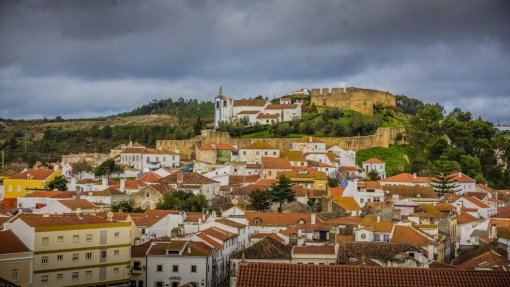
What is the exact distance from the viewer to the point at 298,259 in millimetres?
38812

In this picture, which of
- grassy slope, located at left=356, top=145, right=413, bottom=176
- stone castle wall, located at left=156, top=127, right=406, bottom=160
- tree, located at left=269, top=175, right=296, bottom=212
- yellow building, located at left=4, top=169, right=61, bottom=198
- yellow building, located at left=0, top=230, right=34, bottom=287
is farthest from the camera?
stone castle wall, located at left=156, top=127, right=406, bottom=160

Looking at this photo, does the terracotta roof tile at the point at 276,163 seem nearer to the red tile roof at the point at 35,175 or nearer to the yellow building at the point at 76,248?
the red tile roof at the point at 35,175

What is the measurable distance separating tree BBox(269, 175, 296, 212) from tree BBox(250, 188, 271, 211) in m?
0.42

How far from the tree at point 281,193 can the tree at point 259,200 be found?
0.42 m

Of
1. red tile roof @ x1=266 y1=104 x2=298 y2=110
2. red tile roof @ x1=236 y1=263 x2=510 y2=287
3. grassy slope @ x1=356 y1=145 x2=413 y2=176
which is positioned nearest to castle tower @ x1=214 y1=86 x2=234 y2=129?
red tile roof @ x1=266 y1=104 x2=298 y2=110

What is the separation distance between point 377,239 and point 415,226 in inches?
179

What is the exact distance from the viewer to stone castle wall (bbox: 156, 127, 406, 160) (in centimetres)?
9275

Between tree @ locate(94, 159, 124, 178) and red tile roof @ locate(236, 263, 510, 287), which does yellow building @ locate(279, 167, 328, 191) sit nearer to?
tree @ locate(94, 159, 124, 178)

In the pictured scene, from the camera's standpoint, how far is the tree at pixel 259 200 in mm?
61938

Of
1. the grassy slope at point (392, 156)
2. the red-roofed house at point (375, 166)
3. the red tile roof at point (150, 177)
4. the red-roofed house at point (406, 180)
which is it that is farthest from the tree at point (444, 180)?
the red tile roof at point (150, 177)

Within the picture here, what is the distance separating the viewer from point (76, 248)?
1580 inches

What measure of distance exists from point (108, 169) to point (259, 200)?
82.8 ft

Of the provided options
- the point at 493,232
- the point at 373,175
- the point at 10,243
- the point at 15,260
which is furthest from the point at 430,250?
the point at 373,175

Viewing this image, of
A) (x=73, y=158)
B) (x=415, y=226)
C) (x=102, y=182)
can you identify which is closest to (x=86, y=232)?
(x=415, y=226)
